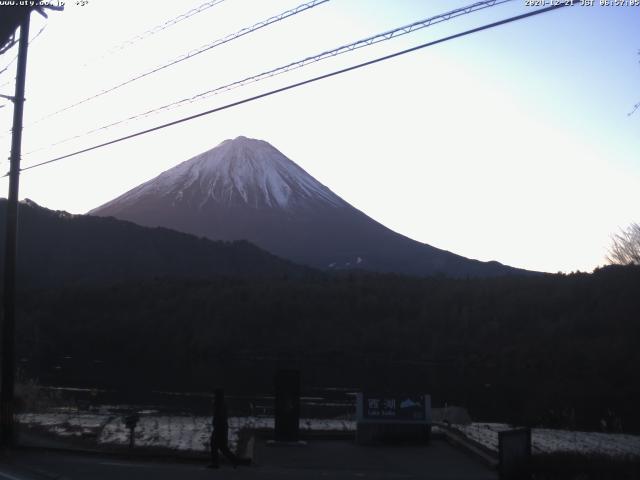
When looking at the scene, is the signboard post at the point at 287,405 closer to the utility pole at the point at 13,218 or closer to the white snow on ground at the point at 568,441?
the white snow on ground at the point at 568,441

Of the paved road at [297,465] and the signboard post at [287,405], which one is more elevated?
the signboard post at [287,405]

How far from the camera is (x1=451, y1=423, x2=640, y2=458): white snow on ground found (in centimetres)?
1581

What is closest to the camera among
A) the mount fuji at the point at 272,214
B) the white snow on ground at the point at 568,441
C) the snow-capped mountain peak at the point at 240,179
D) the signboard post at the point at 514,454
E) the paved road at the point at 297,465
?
the signboard post at the point at 514,454

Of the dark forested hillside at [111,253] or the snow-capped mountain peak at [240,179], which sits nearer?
the dark forested hillside at [111,253]

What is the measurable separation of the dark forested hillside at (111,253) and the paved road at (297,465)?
7073 cm

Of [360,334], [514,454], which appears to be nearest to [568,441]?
[514,454]

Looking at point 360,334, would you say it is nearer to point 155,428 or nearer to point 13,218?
point 155,428

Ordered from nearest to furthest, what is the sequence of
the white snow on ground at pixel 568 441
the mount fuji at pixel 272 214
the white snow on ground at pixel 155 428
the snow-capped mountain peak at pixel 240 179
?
the white snow on ground at pixel 568 441, the white snow on ground at pixel 155 428, the mount fuji at pixel 272 214, the snow-capped mountain peak at pixel 240 179

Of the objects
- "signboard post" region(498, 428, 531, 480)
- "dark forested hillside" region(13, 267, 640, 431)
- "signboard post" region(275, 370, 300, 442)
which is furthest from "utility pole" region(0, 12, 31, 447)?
"dark forested hillside" region(13, 267, 640, 431)

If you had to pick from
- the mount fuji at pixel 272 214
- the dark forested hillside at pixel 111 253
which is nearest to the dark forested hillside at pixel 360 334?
the dark forested hillside at pixel 111 253

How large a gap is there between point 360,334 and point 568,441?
50111 mm

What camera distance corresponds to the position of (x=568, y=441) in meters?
17.5

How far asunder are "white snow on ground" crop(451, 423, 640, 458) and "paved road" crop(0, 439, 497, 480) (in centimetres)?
146

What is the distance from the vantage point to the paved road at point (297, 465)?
1340cm
